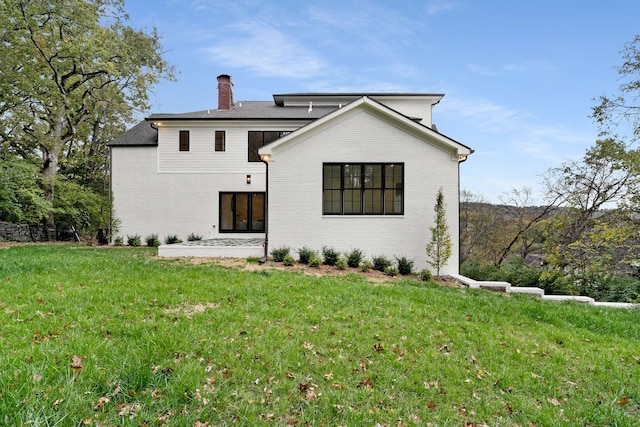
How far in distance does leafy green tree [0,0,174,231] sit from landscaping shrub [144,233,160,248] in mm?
6881

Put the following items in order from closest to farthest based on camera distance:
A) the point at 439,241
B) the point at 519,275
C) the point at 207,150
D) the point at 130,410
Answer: the point at 130,410 → the point at 439,241 → the point at 519,275 → the point at 207,150

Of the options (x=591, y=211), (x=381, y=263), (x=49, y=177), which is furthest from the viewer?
(x=49, y=177)

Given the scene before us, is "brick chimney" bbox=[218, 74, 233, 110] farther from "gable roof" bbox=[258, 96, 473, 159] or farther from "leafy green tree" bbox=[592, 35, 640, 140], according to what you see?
"leafy green tree" bbox=[592, 35, 640, 140]

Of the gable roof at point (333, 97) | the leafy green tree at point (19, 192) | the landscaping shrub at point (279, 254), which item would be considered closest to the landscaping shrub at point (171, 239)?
the leafy green tree at point (19, 192)

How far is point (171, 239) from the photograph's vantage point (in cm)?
1477

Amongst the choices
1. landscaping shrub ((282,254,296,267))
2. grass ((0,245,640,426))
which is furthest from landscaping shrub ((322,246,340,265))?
grass ((0,245,640,426))

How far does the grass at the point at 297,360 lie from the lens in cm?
265

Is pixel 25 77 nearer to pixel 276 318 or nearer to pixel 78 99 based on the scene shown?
pixel 78 99

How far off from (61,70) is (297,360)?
22660 mm

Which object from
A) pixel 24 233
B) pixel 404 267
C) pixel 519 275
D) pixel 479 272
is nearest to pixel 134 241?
pixel 24 233

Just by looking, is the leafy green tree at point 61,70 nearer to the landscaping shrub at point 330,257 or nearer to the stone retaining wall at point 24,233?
the stone retaining wall at point 24,233

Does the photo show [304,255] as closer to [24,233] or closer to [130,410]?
[130,410]

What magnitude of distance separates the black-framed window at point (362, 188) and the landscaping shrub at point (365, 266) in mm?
1755

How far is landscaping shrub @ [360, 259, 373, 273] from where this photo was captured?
31.3 feet
